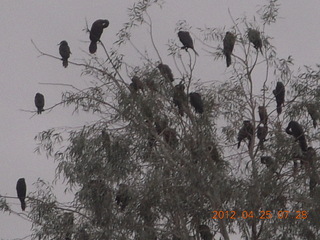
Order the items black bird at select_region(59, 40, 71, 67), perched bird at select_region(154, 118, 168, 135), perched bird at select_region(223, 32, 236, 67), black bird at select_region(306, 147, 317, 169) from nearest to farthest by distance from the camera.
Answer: black bird at select_region(306, 147, 317, 169)
perched bird at select_region(154, 118, 168, 135)
black bird at select_region(59, 40, 71, 67)
perched bird at select_region(223, 32, 236, 67)

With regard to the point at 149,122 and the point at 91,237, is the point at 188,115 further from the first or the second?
the point at 91,237

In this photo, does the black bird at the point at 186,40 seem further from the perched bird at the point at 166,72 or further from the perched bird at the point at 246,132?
the perched bird at the point at 246,132

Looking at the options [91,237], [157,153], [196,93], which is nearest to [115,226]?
[91,237]

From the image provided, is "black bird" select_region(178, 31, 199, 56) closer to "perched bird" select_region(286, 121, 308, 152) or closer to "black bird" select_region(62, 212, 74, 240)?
"perched bird" select_region(286, 121, 308, 152)

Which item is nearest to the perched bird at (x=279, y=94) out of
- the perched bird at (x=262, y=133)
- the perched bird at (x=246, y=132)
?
the perched bird at (x=262, y=133)

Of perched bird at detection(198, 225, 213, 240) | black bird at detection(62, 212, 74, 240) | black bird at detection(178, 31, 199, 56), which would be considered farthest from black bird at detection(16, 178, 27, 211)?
black bird at detection(178, 31, 199, 56)

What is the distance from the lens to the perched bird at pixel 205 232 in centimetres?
1034

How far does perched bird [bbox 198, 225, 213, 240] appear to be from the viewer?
10.3 m

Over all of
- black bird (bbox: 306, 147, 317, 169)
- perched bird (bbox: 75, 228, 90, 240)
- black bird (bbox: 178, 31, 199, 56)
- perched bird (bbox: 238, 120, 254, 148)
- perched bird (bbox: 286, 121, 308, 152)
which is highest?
black bird (bbox: 178, 31, 199, 56)

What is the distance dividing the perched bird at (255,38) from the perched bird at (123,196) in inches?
104

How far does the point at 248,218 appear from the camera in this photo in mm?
10062

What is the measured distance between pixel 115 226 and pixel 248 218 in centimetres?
155

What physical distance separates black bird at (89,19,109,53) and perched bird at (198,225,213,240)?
2.51 meters

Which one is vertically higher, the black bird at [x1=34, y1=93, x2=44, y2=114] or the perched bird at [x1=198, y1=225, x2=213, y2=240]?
the black bird at [x1=34, y1=93, x2=44, y2=114]
